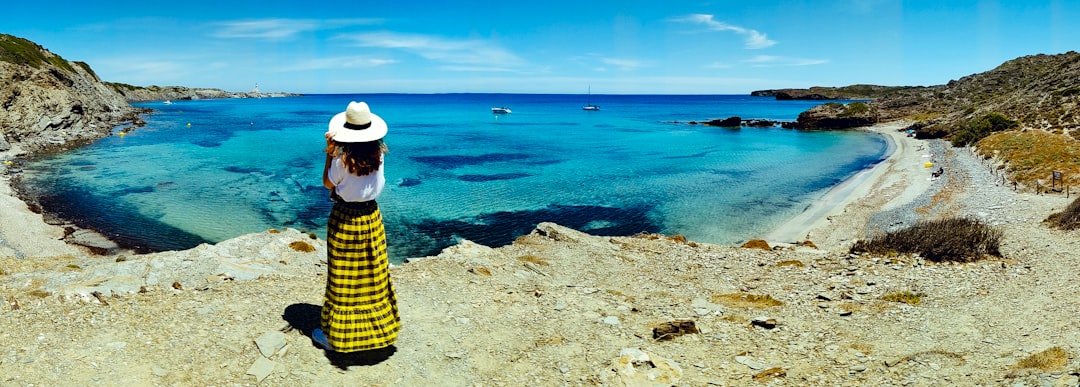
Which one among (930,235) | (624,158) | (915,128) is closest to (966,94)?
(915,128)

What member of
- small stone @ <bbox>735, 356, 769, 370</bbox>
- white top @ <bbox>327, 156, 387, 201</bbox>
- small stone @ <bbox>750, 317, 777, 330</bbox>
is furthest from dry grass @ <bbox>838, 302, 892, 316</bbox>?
white top @ <bbox>327, 156, 387, 201</bbox>

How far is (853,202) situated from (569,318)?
27.0 m

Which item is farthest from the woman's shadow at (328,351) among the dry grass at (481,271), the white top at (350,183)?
the dry grass at (481,271)

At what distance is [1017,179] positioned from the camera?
91.9 ft

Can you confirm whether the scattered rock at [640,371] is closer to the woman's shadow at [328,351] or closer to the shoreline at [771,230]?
the woman's shadow at [328,351]

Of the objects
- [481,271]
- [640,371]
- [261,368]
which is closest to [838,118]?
[481,271]

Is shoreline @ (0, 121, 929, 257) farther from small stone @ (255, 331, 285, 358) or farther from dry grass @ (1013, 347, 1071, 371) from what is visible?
small stone @ (255, 331, 285, 358)

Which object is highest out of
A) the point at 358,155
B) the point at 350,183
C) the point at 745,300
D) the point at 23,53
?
the point at 23,53

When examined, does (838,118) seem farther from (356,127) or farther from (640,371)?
(356,127)

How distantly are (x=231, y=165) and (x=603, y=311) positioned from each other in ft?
147

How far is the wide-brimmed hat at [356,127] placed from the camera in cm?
587

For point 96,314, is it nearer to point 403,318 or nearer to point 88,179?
point 403,318

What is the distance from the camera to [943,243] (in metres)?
12.2

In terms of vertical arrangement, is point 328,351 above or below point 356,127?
below
